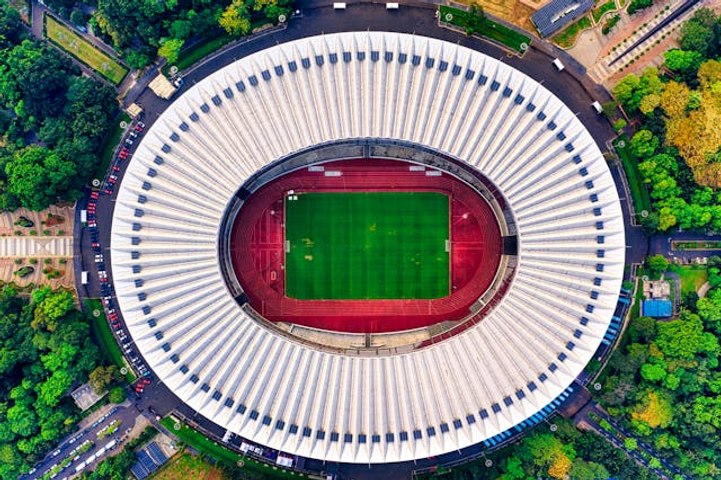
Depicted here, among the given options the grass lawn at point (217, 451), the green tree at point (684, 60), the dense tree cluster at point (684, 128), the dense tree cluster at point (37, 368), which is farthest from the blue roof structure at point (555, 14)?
the dense tree cluster at point (37, 368)

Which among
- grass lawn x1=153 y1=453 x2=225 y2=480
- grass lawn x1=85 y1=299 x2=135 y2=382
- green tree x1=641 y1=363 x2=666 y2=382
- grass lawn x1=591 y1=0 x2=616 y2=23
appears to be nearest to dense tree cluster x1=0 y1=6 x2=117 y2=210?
grass lawn x1=85 y1=299 x2=135 y2=382

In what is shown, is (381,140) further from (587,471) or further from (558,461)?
(587,471)

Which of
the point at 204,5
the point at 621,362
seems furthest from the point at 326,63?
the point at 621,362

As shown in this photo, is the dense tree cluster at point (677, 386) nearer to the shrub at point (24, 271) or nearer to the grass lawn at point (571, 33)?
the grass lawn at point (571, 33)

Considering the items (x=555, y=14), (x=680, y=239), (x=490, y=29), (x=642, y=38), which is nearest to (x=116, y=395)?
(x=490, y=29)

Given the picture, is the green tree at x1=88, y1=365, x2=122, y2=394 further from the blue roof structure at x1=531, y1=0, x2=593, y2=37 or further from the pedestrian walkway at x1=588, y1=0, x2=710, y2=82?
the pedestrian walkway at x1=588, y1=0, x2=710, y2=82
